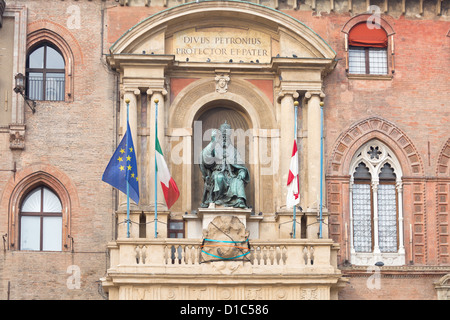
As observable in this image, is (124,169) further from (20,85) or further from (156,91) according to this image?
(20,85)

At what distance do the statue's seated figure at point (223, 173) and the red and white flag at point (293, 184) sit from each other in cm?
124

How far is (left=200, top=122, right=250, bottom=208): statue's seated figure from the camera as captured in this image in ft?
114

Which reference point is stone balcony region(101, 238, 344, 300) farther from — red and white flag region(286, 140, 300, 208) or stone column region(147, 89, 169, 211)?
stone column region(147, 89, 169, 211)

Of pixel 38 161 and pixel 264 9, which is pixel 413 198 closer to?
pixel 264 9

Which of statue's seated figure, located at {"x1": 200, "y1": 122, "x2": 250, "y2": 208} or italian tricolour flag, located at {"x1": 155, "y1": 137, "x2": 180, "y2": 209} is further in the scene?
statue's seated figure, located at {"x1": 200, "y1": 122, "x2": 250, "y2": 208}

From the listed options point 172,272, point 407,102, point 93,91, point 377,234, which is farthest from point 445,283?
point 93,91

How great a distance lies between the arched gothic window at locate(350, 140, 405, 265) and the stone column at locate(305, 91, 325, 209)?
1.37 meters

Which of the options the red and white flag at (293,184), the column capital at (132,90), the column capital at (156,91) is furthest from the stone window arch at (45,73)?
the red and white flag at (293,184)

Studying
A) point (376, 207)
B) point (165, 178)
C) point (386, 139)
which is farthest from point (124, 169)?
point (386, 139)

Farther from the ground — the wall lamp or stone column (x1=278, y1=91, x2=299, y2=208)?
the wall lamp

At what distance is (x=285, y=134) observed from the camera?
118 ft

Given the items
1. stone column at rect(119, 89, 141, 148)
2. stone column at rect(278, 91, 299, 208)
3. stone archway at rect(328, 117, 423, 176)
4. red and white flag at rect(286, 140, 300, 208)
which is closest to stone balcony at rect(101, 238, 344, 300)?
red and white flag at rect(286, 140, 300, 208)

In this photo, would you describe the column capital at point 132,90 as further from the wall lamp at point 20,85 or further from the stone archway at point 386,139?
the stone archway at point 386,139
